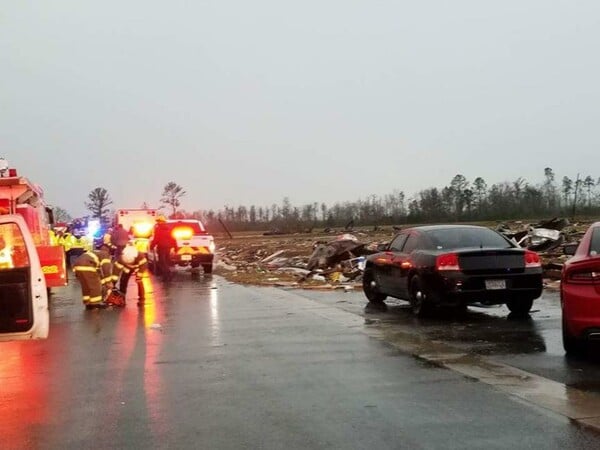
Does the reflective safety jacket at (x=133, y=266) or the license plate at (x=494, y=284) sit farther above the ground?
the reflective safety jacket at (x=133, y=266)

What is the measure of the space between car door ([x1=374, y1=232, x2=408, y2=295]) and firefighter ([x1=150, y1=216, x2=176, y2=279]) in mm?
12595

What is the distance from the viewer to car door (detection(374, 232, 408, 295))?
43.1 feet

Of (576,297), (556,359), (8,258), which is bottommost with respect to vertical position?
(556,359)

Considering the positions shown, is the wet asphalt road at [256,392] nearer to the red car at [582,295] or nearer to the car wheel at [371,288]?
the red car at [582,295]

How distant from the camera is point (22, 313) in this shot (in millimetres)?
6965

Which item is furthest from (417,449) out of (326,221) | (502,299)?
(326,221)

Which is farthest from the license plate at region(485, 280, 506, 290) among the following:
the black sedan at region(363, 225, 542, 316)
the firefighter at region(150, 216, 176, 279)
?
the firefighter at region(150, 216, 176, 279)

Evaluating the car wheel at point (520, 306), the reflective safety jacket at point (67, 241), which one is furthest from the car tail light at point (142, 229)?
the car wheel at point (520, 306)

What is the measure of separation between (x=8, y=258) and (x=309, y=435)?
401cm

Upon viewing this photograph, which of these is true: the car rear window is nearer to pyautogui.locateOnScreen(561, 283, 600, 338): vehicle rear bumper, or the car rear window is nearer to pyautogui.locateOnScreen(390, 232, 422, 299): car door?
pyautogui.locateOnScreen(390, 232, 422, 299): car door

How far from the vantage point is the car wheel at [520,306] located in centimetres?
1155

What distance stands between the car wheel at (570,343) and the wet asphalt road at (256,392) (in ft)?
1.10

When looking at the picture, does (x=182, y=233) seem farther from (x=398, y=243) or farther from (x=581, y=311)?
(x=581, y=311)

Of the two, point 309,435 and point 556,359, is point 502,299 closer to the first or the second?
point 556,359
